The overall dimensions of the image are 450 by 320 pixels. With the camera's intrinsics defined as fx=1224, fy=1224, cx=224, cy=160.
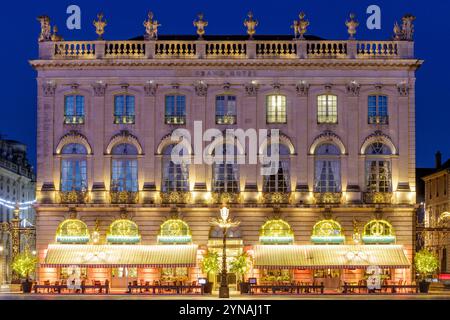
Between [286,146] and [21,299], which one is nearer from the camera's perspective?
[21,299]

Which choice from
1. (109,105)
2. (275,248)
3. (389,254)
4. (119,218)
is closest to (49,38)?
(109,105)

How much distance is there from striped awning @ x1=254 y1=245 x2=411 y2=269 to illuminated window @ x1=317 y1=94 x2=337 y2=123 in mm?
7868

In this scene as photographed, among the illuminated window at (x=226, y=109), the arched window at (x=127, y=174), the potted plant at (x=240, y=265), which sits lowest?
the potted plant at (x=240, y=265)

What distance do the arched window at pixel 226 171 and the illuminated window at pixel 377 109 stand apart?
28.4 feet

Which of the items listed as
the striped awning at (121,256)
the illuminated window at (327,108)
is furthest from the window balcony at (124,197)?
the illuminated window at (327,108)

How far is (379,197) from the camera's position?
73812 millimetres

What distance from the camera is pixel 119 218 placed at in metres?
73.9

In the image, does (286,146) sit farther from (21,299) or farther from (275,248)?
(21,299)

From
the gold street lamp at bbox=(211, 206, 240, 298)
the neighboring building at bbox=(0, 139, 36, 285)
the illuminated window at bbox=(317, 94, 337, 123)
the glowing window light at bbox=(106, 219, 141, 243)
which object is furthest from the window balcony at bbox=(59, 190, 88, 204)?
the neighboring building at bbox=(0, 139, 36, 285)

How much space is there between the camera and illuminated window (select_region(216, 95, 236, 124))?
7469cm

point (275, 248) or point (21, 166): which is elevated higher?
point (21, 166)

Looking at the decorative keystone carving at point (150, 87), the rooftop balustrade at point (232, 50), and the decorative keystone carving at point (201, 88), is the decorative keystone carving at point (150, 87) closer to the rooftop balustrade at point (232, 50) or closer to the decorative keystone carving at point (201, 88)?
the rooftop balustrade at point (232, 50)

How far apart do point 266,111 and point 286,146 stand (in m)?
2.47

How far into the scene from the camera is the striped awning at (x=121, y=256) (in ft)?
237
